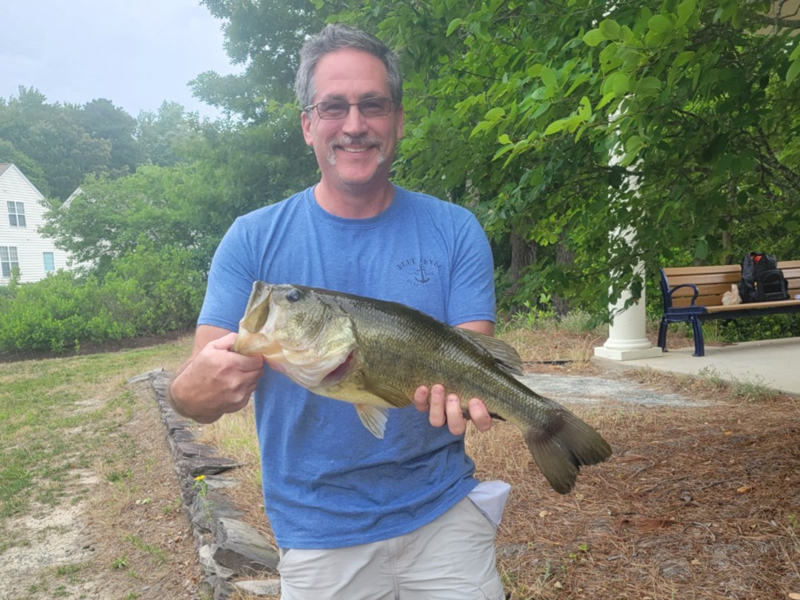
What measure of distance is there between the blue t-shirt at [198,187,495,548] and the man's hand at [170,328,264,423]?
0.81 feet

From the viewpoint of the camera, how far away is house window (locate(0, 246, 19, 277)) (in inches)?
1539

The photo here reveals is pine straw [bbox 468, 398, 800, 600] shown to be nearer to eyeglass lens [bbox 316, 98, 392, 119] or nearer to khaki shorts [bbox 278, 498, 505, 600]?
khaki shorts [bbox 278, 498, 505, 600]

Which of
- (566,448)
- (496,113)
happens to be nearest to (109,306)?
(496,113)

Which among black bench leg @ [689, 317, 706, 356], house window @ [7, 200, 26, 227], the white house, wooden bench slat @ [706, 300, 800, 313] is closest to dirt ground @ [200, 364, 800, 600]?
black bench leg @ [689, 317, 706, 356]

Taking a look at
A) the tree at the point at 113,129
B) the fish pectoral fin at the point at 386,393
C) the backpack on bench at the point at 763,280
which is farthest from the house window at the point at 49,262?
the fish pectoral fin at the point at 386,393

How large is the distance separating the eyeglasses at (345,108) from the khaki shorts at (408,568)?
1.31m

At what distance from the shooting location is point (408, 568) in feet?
6.93

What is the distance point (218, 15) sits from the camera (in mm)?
21109

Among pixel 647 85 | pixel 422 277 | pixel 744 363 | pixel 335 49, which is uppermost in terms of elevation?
pixel 335 49

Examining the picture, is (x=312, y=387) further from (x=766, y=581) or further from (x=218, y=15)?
(x=218, y=15)

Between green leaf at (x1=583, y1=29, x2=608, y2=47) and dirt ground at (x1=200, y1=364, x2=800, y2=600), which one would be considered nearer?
green leaf at (x1=583, y1=29, x2=608, y2=47)

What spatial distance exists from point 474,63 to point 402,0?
2.27ft

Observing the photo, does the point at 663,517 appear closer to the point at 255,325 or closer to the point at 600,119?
the point at 600,119

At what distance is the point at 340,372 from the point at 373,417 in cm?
17
